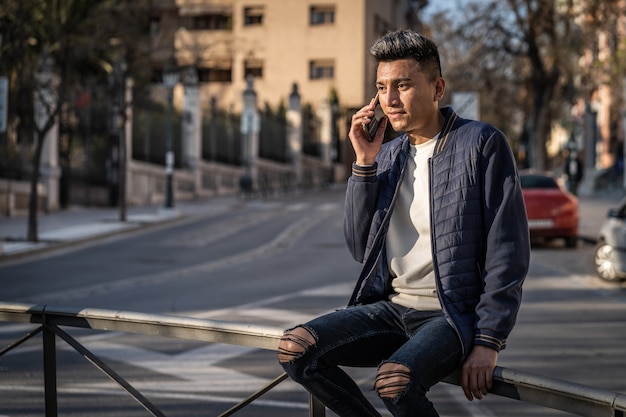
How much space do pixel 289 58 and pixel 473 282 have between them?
7228cm

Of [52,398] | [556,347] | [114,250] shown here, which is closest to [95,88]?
[114,250]

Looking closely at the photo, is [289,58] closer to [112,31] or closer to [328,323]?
[112,31]

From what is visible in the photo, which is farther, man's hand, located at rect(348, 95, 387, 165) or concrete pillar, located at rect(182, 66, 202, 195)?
concrete pillar, located at rect(182, 66, 202, 195)

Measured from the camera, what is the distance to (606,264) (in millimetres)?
14945

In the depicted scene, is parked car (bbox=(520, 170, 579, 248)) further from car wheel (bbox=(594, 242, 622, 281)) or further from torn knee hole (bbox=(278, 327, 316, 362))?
torn knee hole (bbox=(278, 327, 316, 362))

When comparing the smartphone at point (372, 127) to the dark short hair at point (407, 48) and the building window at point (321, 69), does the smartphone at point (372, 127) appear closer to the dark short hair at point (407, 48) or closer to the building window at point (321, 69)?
the dark short hair at point (407, 48)

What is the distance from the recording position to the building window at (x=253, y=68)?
75.9 meters

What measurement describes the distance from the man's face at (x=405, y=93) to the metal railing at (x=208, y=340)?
0.88 metres

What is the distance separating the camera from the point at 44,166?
32.2 metres

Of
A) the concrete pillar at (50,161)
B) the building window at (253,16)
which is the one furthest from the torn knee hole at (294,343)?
the building window at (253,16)

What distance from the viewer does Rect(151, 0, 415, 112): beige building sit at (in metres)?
72.8

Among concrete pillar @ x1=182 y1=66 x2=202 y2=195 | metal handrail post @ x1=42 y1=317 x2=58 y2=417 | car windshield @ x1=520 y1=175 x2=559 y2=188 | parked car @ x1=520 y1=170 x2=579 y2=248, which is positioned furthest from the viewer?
concrete pillar @ x1=182 y1=66 x2=202 y2=195

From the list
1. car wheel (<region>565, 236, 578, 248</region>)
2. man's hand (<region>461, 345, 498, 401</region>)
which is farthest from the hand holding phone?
car wheel (<region>565, 236, 578, 248</region>)

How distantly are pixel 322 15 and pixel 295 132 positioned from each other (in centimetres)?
1349
